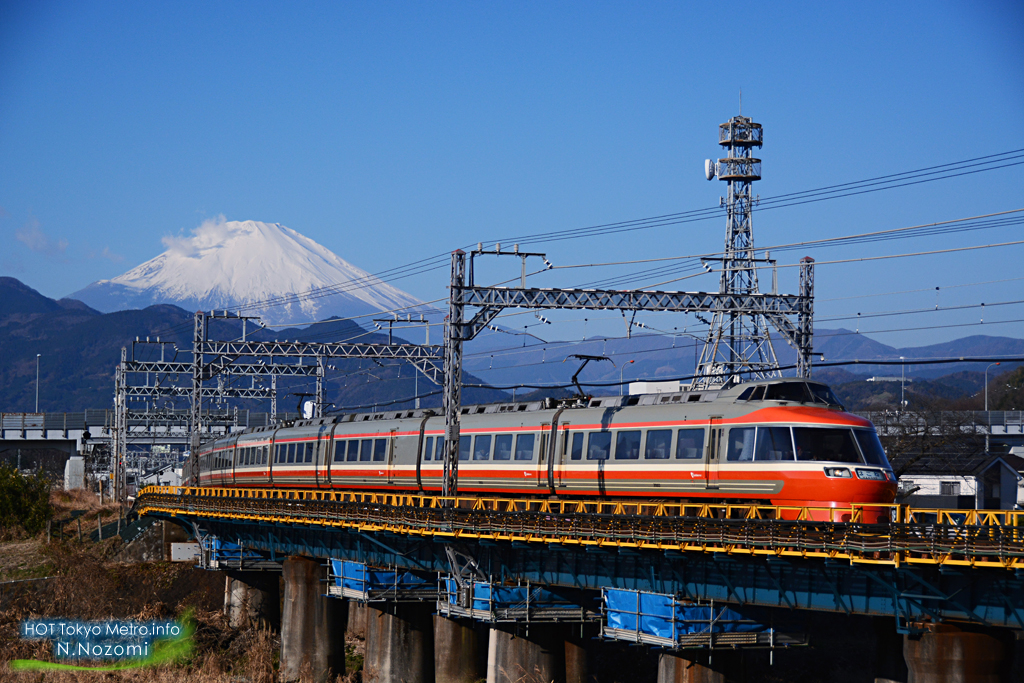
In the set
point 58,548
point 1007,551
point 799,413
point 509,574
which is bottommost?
point 58,548

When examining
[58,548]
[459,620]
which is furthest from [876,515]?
[58,548]

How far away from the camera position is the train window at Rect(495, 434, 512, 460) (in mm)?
40500

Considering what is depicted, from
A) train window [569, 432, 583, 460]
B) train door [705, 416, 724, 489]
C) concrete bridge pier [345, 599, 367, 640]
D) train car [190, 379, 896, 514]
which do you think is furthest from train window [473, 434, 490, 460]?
concrete bridge pier [345, 599, 367, 640]

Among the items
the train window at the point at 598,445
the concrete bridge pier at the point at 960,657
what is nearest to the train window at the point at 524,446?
the train window at the point at 598,445

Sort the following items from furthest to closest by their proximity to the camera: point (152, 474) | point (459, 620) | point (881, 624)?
1. point (152, 474)
2. point (459, 620)
3. point (881, 624)

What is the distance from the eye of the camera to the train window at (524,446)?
39.3 meters

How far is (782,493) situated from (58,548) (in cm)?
5709

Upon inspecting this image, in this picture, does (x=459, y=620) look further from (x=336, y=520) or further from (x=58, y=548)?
(x=58, y=548)

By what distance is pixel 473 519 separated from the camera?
3572cm

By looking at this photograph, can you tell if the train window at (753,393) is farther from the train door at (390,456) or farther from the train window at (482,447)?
the train door at (390,456)

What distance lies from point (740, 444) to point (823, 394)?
3.34 metres

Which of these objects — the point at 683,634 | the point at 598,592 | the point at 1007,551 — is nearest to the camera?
the point at 1007,551

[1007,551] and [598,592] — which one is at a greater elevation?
[1007,551]

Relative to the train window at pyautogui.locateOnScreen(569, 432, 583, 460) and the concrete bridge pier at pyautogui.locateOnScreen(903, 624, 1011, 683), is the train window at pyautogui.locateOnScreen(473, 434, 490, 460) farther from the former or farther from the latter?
the concrete bridge pier at pyautogui.locateOnScreen(903, 624, 1011, 683)
